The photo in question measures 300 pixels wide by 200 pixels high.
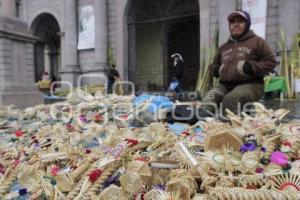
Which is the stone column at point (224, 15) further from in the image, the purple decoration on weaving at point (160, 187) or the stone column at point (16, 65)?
the purple decoration on weaving at point (160, 187)

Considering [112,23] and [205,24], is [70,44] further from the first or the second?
[205,24]

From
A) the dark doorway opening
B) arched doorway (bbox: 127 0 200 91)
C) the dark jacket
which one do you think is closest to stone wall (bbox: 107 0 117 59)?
arched doorway (bbox: 127 0 200 91)

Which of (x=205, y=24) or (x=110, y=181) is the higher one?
(x=205, y=24)

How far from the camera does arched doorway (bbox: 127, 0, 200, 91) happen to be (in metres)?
12.6

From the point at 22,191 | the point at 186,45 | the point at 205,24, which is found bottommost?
the point at 22,191

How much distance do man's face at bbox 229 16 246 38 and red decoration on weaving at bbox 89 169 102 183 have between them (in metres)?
2.39

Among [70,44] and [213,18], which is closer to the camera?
[213,18]

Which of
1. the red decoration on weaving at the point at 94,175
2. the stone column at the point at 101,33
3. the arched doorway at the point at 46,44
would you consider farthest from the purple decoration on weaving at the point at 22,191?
the arched doorway at the point at 46,44

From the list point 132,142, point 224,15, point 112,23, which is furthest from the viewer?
point 112,23

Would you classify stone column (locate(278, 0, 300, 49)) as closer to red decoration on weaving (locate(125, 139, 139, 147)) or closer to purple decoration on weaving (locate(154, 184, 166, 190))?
red decoration on weaving (locate(125, 139, 139, 147))

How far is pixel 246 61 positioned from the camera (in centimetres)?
316

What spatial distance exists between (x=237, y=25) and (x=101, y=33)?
959 cm

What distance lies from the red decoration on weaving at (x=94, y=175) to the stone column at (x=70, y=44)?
469 inches

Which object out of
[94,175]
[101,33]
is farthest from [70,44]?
[94,175]
